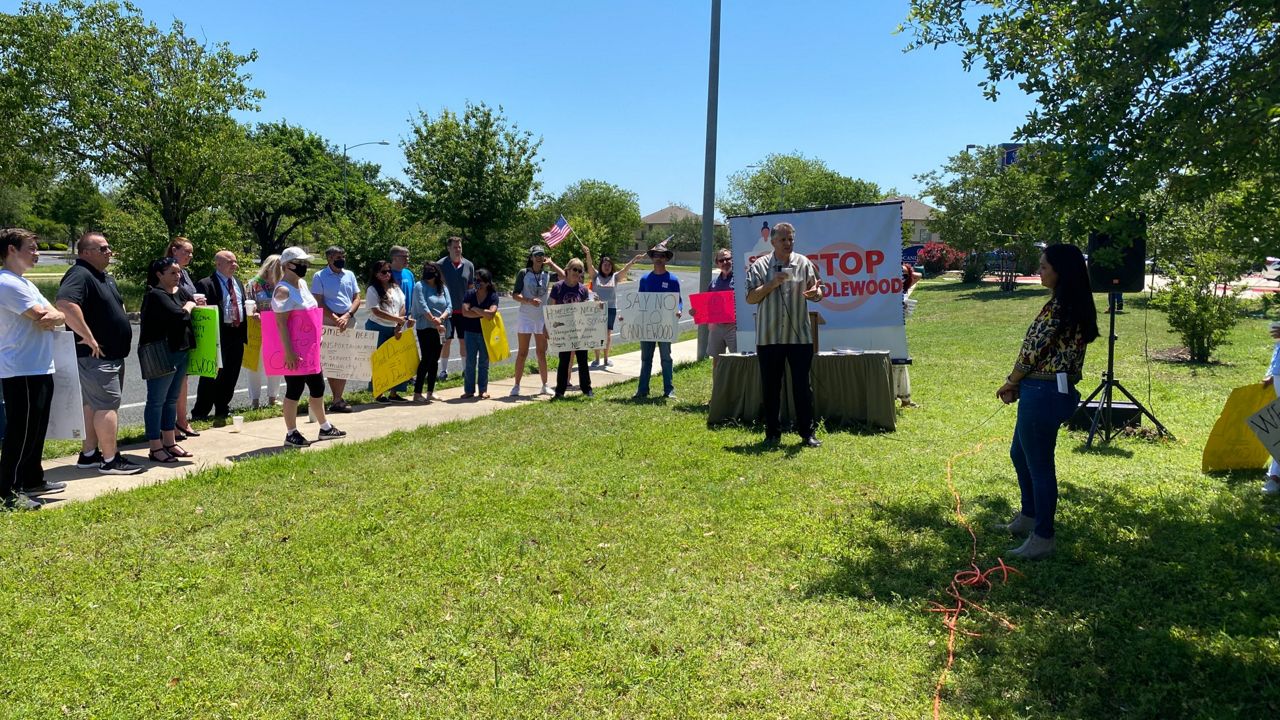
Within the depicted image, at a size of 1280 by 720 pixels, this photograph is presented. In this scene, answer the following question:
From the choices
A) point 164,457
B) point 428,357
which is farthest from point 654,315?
point 164,457

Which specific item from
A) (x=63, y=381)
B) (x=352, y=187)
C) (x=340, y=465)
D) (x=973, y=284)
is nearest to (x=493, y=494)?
(x=340, y=465)

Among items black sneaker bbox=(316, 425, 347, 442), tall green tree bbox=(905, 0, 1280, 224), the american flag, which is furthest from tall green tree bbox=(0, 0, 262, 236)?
tall green tree bbox=(905, 0, 1280, 224)

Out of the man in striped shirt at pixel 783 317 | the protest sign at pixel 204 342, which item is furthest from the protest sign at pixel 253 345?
the man in striped shirt at pixel 783 317

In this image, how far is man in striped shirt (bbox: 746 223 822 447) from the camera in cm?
728

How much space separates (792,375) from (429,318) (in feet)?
15.7

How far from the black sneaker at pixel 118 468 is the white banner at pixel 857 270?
644 centimetres

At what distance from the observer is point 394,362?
995 centimetres

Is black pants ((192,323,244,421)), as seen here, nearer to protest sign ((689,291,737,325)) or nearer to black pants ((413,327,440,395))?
black pants ((413,327,440,395))

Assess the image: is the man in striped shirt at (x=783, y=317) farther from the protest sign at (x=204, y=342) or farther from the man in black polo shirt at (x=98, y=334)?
the man in black polo shirt at (x=98, y=334)

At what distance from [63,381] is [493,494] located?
322cm

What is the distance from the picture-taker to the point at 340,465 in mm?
6914

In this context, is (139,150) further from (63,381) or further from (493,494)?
(493,494)

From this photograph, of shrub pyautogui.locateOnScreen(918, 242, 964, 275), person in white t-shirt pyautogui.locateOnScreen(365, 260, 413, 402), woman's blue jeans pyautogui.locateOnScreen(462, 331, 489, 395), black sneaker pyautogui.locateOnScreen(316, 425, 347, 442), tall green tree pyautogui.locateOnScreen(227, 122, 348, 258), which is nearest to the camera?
black sneaker pyautogui.locateOnScreen(316, 425, 347, 442)

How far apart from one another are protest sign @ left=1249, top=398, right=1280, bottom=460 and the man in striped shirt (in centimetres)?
345
